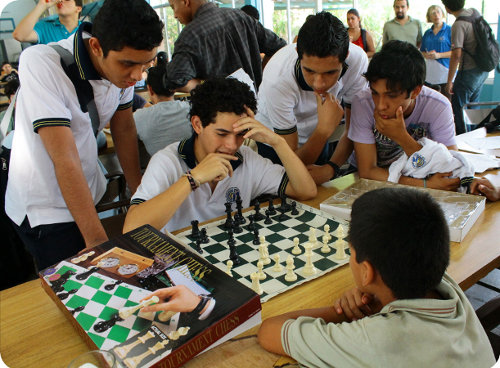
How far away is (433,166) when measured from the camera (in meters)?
1.74

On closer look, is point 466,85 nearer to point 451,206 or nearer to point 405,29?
point 405,29

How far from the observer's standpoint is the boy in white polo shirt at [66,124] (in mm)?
1349

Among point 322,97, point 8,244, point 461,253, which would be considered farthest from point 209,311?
point 8,244

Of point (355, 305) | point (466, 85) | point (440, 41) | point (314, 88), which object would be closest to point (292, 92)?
point (314, 88)

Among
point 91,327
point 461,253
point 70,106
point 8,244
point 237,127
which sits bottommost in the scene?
point 8,244

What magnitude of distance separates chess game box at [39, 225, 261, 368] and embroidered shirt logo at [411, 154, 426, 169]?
1.17 m

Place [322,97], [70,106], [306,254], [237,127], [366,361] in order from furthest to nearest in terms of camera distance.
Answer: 1. [322,97]
2. [237,127]
3. [70,106]
4. [306,254]
5. [366,361]

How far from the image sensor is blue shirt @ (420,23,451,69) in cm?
559

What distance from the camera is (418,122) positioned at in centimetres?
197

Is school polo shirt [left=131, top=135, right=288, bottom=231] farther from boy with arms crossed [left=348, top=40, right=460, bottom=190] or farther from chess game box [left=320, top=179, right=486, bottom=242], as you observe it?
boy with arms crossed [left=348, top=40, right=460, bottom=190]

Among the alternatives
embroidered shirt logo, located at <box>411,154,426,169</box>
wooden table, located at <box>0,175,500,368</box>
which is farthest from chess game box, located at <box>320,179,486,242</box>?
embroidered shirt logo, located at <box>411,154,426,169</box>

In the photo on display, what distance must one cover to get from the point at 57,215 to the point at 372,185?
51.5 inches

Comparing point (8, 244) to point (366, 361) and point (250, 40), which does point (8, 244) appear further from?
point (366, 361)

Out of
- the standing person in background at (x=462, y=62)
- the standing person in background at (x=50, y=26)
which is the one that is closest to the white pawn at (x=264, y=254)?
the standing person in background at (x=50, y=26)
